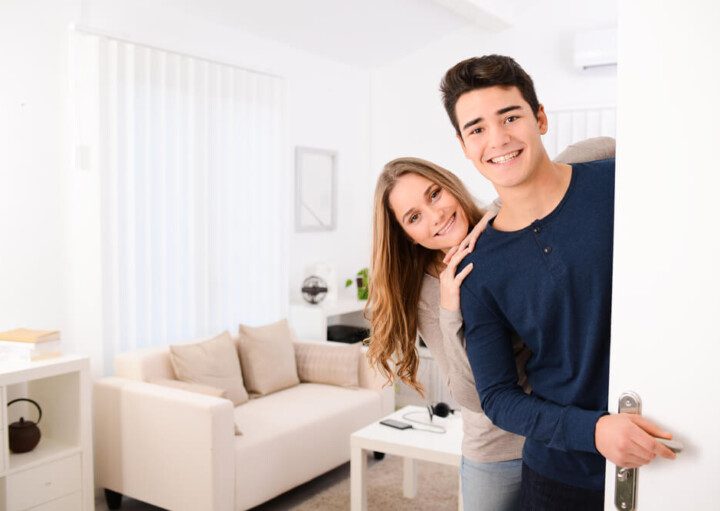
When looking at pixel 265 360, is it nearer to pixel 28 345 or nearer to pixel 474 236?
pixel 28 345

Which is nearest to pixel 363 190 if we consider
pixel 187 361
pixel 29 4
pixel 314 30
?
pixel 314 30

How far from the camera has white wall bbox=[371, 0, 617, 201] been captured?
16.5ft

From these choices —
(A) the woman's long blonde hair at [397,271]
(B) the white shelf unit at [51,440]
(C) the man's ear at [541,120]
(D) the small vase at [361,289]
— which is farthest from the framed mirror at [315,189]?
(C) the man's ear at [541,120]

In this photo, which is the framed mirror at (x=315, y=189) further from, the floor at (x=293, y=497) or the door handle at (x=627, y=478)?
the door handle at (x=627, y=478)

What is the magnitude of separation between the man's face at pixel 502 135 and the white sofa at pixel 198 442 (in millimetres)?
2046

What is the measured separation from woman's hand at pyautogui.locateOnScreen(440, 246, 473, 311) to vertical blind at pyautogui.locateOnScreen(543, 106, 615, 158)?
150 inches

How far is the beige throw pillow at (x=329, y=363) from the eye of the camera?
13.7 feet

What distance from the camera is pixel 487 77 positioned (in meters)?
1.29

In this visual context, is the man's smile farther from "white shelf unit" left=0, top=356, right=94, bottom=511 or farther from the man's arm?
"white shelf unit" left=0, top=356, right=94, bottom=511

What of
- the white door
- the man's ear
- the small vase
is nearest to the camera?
the white door

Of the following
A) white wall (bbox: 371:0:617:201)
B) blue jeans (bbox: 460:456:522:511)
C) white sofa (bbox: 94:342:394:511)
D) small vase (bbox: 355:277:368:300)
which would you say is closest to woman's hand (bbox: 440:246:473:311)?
blue jeans (bbox: 460:456:522:511)

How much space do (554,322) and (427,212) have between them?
51 cm

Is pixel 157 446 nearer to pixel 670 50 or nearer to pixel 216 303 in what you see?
pixel 216 303

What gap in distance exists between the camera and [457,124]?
136 centimetres
